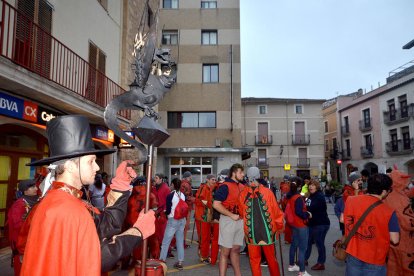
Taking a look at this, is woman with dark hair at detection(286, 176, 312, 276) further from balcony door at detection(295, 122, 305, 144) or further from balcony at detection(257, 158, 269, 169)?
balcony door at detection(295, 122, 305, 144)

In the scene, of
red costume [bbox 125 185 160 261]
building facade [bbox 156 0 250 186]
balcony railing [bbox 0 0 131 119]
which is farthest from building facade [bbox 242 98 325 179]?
red costume [bbox 125 185 160 261]

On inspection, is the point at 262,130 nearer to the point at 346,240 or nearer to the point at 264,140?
the point at 264,140

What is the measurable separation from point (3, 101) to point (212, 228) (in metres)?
5.65

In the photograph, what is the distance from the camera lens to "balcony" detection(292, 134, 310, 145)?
136 feet

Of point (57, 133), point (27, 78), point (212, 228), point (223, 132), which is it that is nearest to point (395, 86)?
point (223, 132)

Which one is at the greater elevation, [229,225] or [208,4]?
[208,4]

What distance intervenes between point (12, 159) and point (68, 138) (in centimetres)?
780

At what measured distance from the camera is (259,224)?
482cm

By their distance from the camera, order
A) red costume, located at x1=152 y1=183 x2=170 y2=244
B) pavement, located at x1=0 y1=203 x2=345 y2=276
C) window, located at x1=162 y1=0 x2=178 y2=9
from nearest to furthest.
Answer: pavement, located at x1=0 y1=203 x2=345 y2=276
red costume, located at x1=152 y1=183 x2=170 y2=244
window, located at x1=162 y1=0 x2=178 y2=9

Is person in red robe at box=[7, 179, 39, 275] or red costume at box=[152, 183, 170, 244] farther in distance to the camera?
red costume at box=[152, 183, 170, 244]

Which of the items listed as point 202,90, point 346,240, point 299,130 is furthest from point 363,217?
point 299,130

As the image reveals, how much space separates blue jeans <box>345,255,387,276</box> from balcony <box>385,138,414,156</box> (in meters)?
31.5

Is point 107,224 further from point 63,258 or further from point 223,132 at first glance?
point 223,132

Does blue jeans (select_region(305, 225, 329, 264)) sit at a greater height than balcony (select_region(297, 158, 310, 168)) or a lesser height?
lesser
